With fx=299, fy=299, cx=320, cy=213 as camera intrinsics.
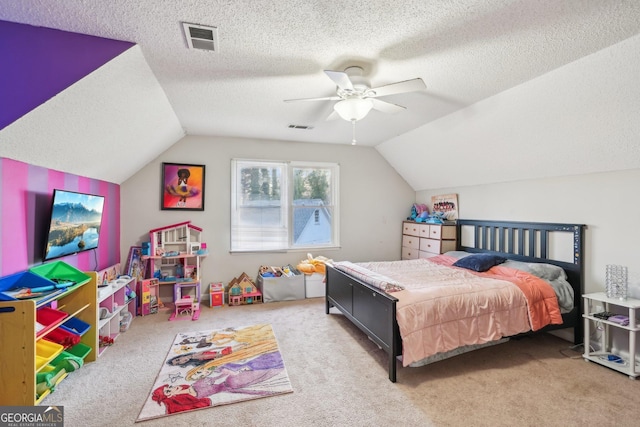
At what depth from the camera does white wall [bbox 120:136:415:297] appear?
4449 millimetres

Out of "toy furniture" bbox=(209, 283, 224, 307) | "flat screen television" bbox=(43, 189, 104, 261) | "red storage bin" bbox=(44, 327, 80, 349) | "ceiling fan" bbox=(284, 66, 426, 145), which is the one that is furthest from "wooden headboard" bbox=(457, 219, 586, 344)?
"flat screen television" bbox=(43, 189, 104, 261)

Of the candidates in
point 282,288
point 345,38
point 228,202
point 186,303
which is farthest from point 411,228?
point 345,38

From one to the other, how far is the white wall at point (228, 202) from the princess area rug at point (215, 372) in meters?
1.67

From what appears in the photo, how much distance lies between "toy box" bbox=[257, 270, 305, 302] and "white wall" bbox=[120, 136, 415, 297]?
17.9 inches

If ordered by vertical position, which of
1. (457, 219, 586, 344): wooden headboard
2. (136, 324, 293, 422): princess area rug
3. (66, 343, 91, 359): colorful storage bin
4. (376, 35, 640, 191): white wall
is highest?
(376, 35, 640, 191): white wall

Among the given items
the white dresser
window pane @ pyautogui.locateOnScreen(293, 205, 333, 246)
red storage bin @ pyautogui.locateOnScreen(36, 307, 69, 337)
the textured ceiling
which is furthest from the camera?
window pane @ pyautogui.locateOnScreen(293, 205, 333, 246)

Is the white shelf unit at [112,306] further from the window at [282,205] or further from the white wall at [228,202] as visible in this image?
the window at [282,205]

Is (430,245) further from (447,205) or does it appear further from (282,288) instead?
(282,288)

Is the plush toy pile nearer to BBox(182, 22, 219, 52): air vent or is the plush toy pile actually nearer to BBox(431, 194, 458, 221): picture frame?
BBox(431, 194, 458, 221): picture frame

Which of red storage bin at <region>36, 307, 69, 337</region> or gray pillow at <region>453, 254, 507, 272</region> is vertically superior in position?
gray pillow at <region>453, 254, 507, 272</region>

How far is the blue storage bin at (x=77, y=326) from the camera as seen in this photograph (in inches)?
104

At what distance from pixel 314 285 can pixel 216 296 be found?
59.0 inches

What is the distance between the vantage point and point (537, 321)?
2873mm

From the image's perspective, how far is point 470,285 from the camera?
2.89m
